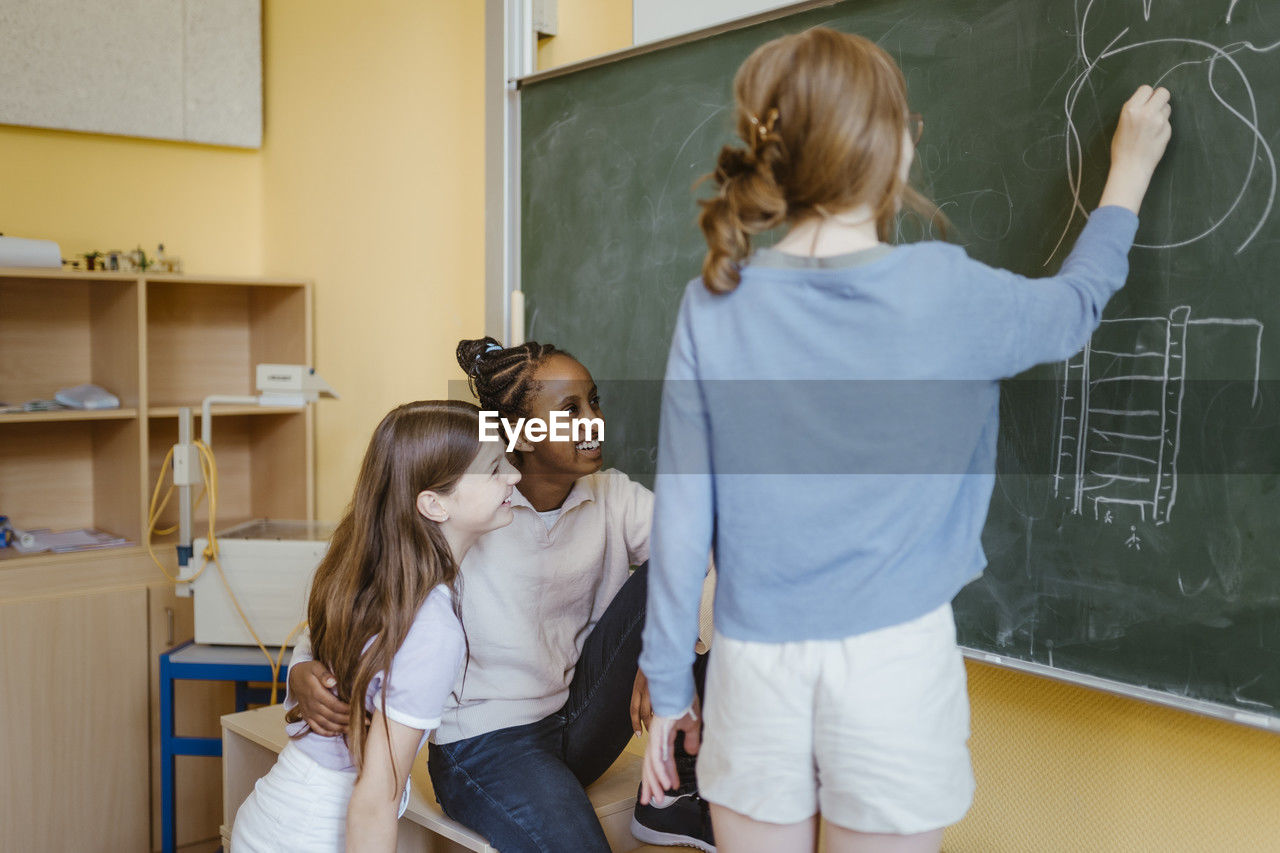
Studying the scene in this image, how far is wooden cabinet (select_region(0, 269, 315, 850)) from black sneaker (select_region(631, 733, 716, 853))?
64.5 inches

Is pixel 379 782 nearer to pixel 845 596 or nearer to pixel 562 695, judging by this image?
pixel 562 695

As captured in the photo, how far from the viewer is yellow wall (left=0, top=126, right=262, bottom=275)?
120 inches

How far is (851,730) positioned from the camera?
102 cm

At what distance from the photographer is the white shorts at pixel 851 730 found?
1.02 m

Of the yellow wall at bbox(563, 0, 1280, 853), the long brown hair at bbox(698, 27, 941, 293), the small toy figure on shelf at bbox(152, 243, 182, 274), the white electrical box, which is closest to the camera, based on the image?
the long brown hair at bbox(698, 27, 941, 293)

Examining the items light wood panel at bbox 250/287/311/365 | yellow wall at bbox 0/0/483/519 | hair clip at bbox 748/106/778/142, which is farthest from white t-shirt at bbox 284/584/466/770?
light wood panel at bbox 250/287/311/365

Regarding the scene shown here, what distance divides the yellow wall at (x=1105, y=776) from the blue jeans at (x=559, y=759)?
49 centimetres

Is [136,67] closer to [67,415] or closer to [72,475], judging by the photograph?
[67,415]

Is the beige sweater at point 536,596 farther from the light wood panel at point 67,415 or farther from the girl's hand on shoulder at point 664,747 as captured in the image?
the light wood panel at point 67,415

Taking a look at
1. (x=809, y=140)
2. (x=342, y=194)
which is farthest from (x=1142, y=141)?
(x=342, y=194)

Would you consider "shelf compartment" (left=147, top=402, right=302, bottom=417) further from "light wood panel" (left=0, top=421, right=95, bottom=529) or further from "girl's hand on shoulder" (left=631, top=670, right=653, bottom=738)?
"girl's hand on shoulder" (left=631, top=670, right=653, bottom=738)

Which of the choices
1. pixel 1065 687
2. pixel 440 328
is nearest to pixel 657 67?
pixel 440 328

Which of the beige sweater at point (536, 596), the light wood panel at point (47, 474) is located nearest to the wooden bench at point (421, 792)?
the beige sweater at point (536, 596)

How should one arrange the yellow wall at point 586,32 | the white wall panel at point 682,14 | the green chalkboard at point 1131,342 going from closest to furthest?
the green chalkboard at point 1131,342 → the white wall panel at point 682,14 → the yellow wall at point 586,32
